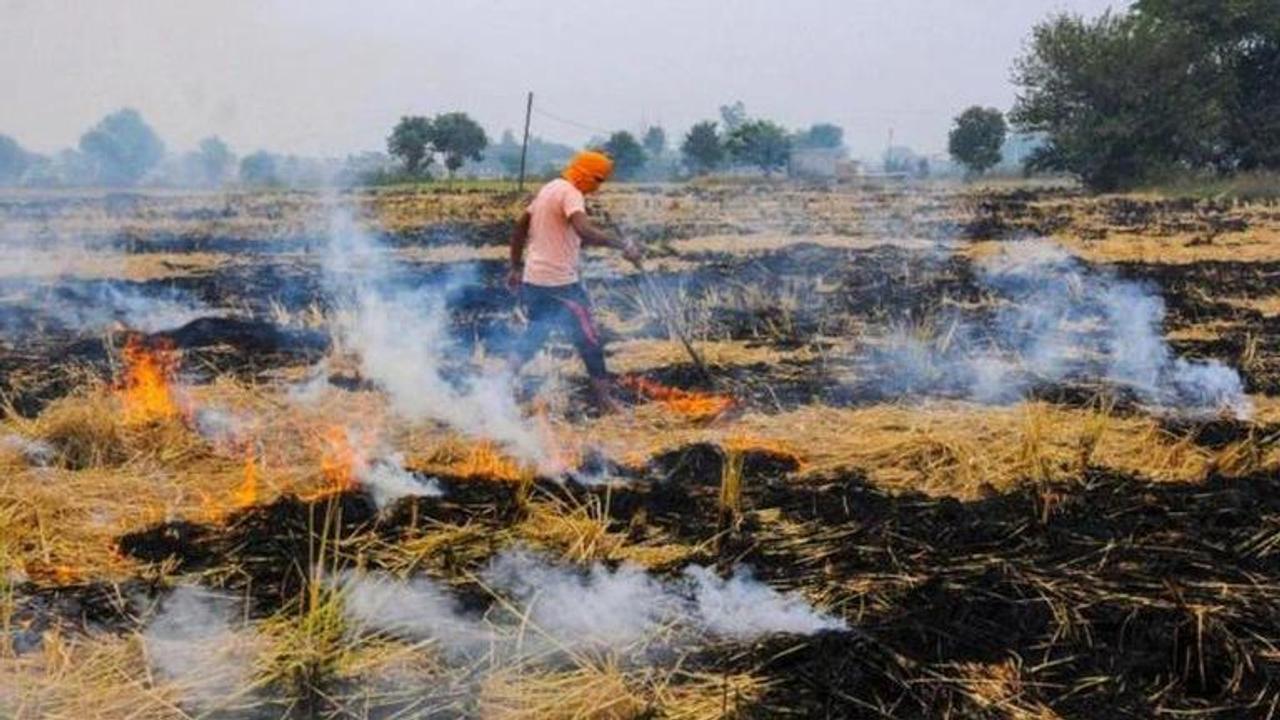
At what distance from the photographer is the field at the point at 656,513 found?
3.21 metres

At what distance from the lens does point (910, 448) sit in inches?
206

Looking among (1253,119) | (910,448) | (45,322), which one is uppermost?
(1253,119)

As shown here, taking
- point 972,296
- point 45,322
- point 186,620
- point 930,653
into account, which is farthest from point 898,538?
point 45,322

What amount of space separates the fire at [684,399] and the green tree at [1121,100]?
30534 mm

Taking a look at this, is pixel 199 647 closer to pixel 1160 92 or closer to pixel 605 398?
pixel 605 398

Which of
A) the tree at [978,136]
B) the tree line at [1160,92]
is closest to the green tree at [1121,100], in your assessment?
the tree line at [1160,92]

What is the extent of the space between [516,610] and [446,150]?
1158 inches

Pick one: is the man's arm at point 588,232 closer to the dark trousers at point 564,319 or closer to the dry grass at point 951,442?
the dark trousers at point 564,319

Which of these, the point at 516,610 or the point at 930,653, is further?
the point at 516,610

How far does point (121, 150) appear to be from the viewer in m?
19.4

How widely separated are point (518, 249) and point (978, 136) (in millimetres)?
47728

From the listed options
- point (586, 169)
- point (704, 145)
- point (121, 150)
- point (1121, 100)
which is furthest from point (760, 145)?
point (586, 169)

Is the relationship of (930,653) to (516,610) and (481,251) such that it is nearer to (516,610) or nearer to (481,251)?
(516,610)

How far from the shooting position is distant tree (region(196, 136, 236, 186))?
1544 cm
